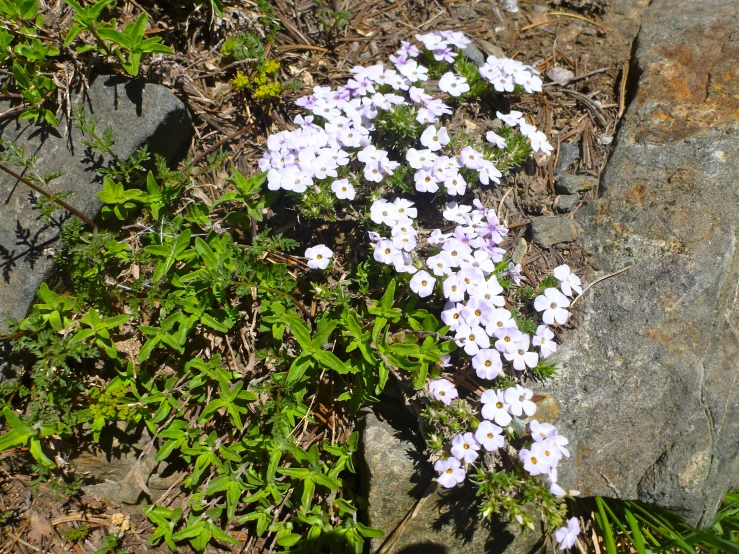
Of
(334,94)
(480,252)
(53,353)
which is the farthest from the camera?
(334,94)

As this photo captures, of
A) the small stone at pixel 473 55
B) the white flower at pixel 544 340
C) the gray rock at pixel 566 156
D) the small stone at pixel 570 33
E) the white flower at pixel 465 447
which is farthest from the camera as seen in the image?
the small stone at pixel 570 33

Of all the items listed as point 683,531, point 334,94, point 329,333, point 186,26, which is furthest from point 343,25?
point 683,531

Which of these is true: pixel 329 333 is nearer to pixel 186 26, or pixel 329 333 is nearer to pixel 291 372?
pixel 291 372

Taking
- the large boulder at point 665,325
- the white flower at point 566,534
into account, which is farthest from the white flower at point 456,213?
the white flower at point 566,534

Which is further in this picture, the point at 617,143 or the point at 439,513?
the point at 617,143

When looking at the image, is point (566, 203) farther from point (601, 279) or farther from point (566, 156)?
point (601, 279)

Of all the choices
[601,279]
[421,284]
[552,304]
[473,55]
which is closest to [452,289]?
[421,284]

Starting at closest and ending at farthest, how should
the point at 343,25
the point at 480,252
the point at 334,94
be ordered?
the point at 480,252 < the point at 334,94 < the point at 343,25

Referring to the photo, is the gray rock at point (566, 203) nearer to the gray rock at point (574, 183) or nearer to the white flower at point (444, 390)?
the gray rock at point (574, 183)
